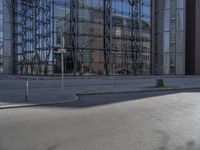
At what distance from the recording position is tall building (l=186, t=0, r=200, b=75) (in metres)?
61.8

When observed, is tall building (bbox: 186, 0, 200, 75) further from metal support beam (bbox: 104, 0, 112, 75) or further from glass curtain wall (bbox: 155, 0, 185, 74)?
metal support beam (bbox: 104, 0, 112, 75)

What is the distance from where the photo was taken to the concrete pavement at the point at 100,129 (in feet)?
27.5

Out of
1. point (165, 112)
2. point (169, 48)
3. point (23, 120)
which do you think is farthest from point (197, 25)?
point (23, 120)

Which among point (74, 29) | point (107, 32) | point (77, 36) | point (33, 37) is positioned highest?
point (74, 29)

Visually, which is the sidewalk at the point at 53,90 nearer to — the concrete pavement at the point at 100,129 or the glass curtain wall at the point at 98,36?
the concrete pavement at the point at 100,129

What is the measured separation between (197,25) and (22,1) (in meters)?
30.6

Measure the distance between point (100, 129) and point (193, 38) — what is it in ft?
180

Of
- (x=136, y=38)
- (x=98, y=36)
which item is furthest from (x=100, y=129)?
(x=136, y=38)

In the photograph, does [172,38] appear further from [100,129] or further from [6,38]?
[100,129]

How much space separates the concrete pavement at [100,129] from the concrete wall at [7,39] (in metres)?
50.9

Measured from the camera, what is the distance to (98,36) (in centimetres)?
5456

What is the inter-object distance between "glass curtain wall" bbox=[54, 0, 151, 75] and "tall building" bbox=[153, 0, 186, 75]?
2.26 metres

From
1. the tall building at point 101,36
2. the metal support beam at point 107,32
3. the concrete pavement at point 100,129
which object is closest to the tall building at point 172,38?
the tall building at point 101,36

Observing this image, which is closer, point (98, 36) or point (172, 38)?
point (98, 36)
